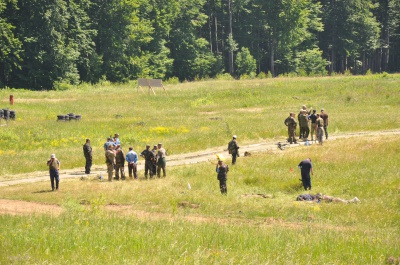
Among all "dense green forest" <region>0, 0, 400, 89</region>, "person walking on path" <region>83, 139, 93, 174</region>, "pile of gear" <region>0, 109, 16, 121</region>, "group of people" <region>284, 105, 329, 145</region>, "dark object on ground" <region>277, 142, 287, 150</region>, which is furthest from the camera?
"dense green forest" <region>0, 0, 400, 89</region>

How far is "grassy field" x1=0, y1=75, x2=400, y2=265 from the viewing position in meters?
14.7

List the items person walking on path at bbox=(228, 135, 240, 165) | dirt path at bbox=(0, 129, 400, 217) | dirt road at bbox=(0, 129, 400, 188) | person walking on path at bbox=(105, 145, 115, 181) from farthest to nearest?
1. person walking on path at bbox=(228, 135, 240, 165)
2. dirt road at bbox=(0, 129, 400, 188)
3. person walking on path at bbox=(105, 145, 115, 181)
4. dirt path at bbox=(0, 129, 400, 217)

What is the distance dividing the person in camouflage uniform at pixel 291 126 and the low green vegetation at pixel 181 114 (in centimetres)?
335

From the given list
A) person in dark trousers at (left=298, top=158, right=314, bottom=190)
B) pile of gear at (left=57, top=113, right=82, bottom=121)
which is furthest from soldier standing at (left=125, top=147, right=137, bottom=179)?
pile of gear at (left=57, top=113, right=82, bottom=121)

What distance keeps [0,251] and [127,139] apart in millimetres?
27572

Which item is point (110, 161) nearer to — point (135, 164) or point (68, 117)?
point (135, 164)

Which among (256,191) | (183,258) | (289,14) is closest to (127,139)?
(256,191)

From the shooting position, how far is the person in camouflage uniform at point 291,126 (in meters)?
38.8

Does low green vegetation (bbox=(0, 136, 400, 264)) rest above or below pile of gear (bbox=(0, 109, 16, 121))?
below

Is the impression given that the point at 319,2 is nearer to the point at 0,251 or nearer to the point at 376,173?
the point at 376,173

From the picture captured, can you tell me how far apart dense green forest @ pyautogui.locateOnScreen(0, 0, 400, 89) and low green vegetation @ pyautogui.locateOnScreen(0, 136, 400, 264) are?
49.7 m

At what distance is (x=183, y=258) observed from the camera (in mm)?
13258

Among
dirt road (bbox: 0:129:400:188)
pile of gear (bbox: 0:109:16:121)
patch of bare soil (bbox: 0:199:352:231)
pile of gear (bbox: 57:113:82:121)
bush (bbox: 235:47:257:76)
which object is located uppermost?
bush (bbox: 235:47:257:76)

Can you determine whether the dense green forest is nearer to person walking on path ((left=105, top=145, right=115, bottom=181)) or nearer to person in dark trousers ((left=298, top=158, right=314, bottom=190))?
person walking on path ((left=105, top=145, right=115, bottom=181))
